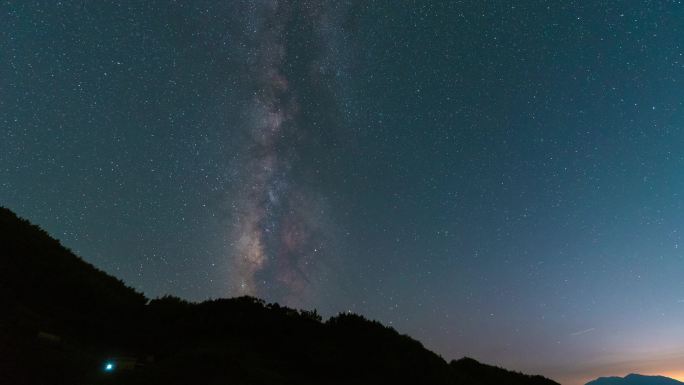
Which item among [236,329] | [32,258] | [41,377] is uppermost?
[32,258]

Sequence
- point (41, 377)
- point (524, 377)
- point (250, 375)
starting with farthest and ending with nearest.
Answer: point (524, 377)
point (250, 375)
point (41, 377)

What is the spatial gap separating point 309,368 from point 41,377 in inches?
375

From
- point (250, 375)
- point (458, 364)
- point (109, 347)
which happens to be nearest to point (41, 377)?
point (109, 347)

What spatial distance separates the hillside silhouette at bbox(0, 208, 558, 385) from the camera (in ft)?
40.7

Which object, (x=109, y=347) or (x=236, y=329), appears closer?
(x=109, y=347)

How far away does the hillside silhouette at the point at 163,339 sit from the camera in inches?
488

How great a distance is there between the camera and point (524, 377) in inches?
918

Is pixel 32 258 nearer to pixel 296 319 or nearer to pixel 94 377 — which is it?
pixel 94 377

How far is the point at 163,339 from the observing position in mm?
18062

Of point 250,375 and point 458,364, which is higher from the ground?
point 458,364

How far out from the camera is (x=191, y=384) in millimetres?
12086

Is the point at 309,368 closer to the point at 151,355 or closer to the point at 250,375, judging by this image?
the point at 250,375

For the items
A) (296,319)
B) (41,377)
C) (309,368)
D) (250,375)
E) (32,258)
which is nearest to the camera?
(41,377)

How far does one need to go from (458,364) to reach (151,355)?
1673 cm
